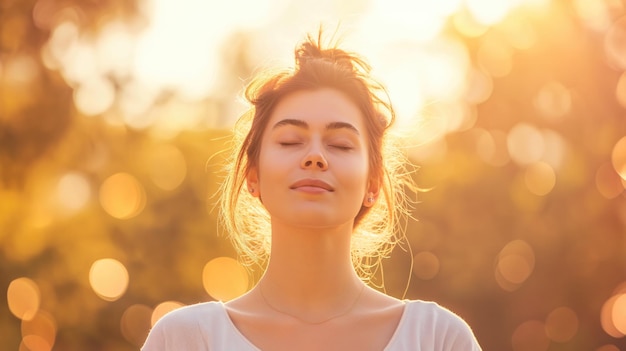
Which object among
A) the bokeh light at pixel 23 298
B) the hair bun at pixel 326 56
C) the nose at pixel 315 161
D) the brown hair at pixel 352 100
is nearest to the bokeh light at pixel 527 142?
the bokeh light at pixel 23 298

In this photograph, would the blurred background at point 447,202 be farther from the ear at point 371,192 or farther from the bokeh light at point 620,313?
the ear at point 371,192

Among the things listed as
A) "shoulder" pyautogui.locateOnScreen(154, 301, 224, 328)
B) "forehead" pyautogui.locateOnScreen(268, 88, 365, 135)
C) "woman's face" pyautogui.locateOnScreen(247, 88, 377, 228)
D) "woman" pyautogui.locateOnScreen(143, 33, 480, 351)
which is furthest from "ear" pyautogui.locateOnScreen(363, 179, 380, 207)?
"shoulder" pyautogui.locateOnScreen(154, 301, 224, 328)

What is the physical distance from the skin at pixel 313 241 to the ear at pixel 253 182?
0.10m

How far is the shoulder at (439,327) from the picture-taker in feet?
16.0

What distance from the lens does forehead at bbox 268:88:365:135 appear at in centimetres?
501

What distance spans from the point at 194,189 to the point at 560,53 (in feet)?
30.7

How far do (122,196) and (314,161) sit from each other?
2516 centimetres

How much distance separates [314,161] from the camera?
4.83 m

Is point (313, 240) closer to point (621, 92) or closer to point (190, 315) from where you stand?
point (190, 315)

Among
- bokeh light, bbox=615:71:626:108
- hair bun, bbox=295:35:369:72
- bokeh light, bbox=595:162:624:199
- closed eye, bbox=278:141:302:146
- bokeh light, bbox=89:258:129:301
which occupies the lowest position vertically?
bokeh light, bbox=89:258:129:301

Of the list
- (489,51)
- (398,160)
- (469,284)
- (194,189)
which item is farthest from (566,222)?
(398,160)

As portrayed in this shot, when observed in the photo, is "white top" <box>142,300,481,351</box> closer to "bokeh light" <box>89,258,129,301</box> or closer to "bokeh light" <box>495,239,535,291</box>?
"bokeh light" <box>495,239,535,291</box>

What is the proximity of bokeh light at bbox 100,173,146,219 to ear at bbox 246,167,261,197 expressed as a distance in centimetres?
2268

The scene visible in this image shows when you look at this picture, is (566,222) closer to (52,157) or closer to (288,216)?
(52,157)
